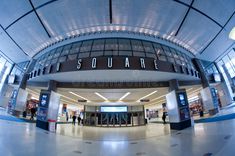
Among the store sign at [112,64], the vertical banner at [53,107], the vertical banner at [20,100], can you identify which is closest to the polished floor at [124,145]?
the store sign at [112,64]

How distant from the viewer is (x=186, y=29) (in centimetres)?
1267

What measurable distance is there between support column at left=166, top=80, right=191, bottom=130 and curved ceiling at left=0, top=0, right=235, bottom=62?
18.0 ft

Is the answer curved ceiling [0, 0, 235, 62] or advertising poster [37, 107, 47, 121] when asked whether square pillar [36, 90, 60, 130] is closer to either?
advertising poster [37, 107, 47, 121]

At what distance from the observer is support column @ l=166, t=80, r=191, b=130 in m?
11.6

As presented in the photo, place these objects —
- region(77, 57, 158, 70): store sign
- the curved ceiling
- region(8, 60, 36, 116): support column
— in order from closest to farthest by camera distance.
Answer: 1. region(77, 57, 158, 70): store sign
2. the curved ceiling
3. region(8, 60, 36, 116): support column

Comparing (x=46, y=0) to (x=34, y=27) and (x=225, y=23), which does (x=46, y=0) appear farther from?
(x=225, y=23)

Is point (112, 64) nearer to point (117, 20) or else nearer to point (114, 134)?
point (117, 20)

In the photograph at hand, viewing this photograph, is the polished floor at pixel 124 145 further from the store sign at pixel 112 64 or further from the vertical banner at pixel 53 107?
the vertical banner at pixel 53 107

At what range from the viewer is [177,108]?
1219cm

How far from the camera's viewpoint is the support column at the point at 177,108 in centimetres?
1165

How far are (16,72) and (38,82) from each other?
27.1ft

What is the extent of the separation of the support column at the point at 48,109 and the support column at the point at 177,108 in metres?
11.1

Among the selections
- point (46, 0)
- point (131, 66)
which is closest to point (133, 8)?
point (131, 66)

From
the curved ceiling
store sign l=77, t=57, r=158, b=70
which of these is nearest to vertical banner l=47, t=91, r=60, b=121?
store sign l=77, t=57, r=158, b=70
